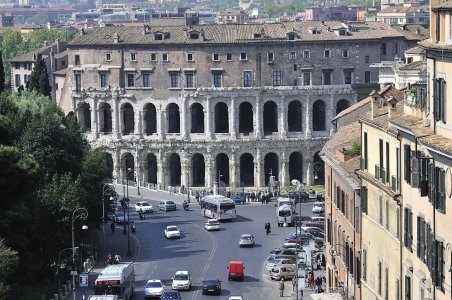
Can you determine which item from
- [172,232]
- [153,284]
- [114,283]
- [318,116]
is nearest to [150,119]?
[318,116]

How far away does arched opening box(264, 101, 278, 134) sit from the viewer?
141500 mm

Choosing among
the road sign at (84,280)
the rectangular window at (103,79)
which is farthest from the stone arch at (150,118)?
the road sign at (84,280)

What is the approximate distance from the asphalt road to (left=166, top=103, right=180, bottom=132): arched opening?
2188 cm

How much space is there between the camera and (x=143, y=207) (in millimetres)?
116000

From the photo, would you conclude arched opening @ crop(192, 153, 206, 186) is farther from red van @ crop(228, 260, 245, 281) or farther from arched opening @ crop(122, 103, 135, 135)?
red van @ crop(228, 260, 245, 281)

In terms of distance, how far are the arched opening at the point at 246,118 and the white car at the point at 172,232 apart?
130 ft

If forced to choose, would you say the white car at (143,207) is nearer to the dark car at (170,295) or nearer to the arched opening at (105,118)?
the arched opening at (105,118)

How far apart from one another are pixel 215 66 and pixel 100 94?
1163 centimetres

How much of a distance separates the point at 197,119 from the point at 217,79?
16.8 ft

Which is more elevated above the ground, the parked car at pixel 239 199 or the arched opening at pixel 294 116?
the arched opening at pixel 294 116

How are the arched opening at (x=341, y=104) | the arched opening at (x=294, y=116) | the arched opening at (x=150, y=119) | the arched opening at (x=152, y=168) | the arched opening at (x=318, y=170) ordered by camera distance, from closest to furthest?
the arched opening at (x=318, y=170) → the arched opening at (x=341, y=104) → the arched opening at (x=294, y=116) → the arched opening at (x=152, y=168) → the arched opening at (x=150, y=119)

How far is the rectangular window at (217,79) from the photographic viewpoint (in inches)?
5492

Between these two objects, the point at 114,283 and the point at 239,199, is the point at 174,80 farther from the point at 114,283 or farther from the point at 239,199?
the point at 114,283

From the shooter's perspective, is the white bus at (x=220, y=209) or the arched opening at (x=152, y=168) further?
the arched opening at (x=152, y=168)
